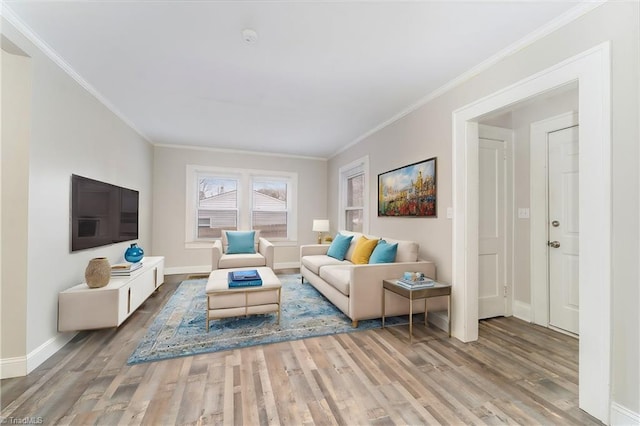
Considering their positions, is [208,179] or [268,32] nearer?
[268,32]

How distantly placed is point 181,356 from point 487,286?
3.24m

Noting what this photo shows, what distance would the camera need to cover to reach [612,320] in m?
1.53

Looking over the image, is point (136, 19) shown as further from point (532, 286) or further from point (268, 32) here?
point (532, 286)

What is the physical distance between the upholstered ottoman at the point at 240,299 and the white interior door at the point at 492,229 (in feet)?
7.73

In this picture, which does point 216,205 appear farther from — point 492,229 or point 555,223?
point 555,223

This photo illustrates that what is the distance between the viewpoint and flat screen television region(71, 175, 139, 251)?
258 cm

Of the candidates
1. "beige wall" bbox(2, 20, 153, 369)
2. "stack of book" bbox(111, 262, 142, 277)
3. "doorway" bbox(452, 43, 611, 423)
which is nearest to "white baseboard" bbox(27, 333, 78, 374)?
"beige wall" bbox(2, 20, 153, 369)

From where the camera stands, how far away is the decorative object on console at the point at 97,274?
8.14 feet

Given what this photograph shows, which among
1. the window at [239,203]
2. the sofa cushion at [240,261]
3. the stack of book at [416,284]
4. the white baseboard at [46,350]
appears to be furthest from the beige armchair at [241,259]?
the stack of book at [416,284]

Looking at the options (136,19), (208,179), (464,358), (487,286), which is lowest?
(464,358)

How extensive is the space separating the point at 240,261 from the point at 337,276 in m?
1.90

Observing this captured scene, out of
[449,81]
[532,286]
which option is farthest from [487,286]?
[449,81]

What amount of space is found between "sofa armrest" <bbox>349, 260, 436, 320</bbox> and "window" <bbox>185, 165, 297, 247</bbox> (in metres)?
3.50

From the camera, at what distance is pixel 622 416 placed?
1475 mm
